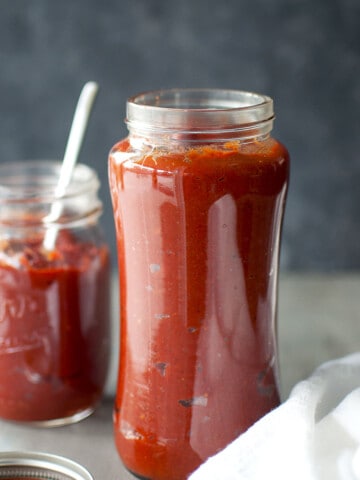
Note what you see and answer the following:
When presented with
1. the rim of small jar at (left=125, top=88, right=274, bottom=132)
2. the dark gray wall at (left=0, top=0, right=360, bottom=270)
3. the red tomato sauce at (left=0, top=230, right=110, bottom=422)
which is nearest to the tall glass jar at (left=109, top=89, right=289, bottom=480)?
the rim of small jar at (left=125, top=88, right=274, bottom=132)

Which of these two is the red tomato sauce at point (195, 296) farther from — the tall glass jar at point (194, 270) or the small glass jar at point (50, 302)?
the small glass jar at point (50, 302)

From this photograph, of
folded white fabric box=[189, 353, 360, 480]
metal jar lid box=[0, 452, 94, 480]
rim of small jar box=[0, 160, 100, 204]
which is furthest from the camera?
rim of small jar box=[0, 160, 100, 204]

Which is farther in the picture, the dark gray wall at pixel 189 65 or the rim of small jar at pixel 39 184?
the dark gray wall at pixel 189 65

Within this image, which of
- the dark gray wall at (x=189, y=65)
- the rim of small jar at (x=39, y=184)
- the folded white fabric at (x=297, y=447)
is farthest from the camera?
the dark gray wall at (x=189, y=65)

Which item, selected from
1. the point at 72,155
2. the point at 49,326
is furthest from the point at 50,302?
the point at 72,155

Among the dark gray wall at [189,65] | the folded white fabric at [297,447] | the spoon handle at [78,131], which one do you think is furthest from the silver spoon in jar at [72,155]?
the dark gray wall at [189,65]

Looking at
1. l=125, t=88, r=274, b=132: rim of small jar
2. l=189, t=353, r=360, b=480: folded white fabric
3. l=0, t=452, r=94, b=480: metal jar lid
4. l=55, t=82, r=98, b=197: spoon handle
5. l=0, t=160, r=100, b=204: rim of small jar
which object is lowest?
l=0, t=452, r=94, b=480: metal jar lid

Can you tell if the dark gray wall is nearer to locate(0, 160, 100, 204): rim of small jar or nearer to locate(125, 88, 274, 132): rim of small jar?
locate(0, 160, 100, 204): rim of small jar

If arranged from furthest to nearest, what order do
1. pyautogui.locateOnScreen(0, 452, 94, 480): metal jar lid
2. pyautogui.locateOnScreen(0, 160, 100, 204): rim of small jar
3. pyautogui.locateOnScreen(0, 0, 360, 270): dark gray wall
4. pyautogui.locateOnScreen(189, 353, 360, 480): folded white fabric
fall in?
1. pyautogui.locateOnScreen(0, 0, 360, 270): dark gray wall
2. pyautogui.locateOnScreen(0, 160, 100, 204): rim of small jar
3. pyautogui.locateOnScreen(0, 452, 94, 480): metal jar lid
4. pyautogui.locateOnScreen(189, 353, 360, 480): folded white fabric
